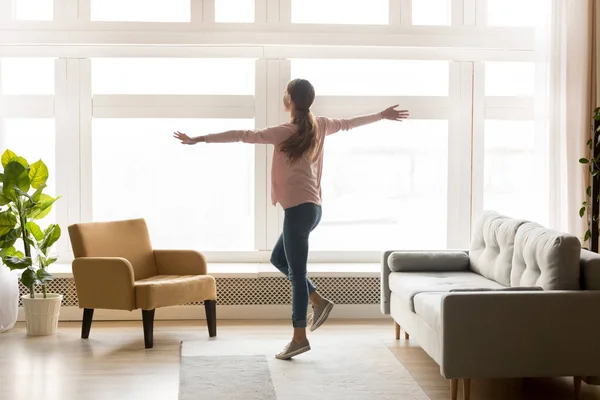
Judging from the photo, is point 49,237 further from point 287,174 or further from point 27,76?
point 287,174

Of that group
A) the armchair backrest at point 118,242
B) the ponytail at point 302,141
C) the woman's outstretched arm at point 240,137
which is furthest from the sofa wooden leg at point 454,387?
the armchair backrest at point 118,242

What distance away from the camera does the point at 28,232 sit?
215 inches

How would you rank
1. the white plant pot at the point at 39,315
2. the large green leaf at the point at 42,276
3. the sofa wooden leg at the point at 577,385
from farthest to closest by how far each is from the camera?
1. the white plant pot at the point at 39,315
2. the large green leaf at the point at 42,276
3. the sofa wooden leg at the point at 577,385

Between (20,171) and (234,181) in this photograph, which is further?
(234,181)

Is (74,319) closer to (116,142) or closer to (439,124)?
(116,142)

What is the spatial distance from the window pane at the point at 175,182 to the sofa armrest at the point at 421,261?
57.3 inches

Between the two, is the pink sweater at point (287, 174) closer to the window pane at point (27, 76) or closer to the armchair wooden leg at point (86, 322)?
the armchair wooden leg at point (86, 322)

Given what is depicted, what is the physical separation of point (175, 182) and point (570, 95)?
3.08 meters

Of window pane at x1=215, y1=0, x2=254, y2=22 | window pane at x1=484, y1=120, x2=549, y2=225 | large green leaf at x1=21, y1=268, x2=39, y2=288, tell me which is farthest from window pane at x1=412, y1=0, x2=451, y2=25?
large green leaf at x1=21, y1=268, x2=39, y2=288

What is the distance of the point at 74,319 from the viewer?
19.8 ft

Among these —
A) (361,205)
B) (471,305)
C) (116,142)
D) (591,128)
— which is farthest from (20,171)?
(591,128)

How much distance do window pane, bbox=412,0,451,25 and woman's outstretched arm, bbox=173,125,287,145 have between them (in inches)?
95.9

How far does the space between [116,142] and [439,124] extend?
2589 mm

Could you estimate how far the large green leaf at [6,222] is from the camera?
17.7 feet
